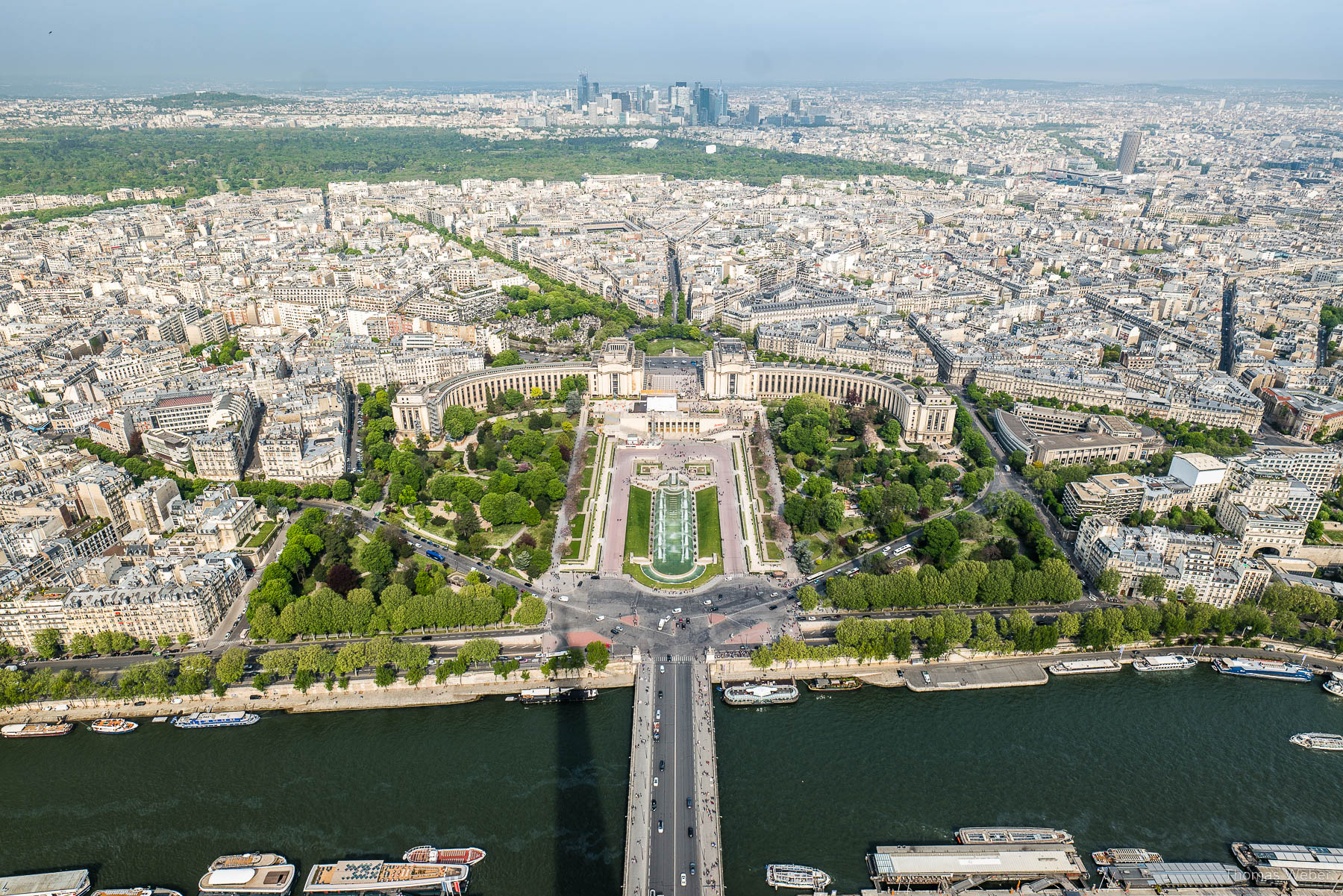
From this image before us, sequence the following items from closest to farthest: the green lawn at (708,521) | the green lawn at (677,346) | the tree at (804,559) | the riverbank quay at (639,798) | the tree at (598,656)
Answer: the riverbank quay at (639,798)
the tree at (598,656)
the tree at (804,559)
the green lawn at (708,521)
the green lawn at (677,346)

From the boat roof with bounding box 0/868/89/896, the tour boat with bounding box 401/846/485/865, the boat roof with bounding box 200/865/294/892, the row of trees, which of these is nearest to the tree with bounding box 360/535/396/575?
the boat roof with bounding box 200/865/294/892

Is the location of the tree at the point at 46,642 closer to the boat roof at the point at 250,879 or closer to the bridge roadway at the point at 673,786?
the boat roof at the point at 250,879

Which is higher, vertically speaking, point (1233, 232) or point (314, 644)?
point (1233, 232)

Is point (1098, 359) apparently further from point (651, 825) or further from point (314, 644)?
point (314, 644)

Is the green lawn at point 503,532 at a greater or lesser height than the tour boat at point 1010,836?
greater

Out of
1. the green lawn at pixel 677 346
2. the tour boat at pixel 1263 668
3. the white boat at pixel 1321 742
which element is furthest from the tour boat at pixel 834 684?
the green lawn at pixel 677 346

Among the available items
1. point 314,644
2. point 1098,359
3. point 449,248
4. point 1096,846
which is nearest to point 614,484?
point 314,644
